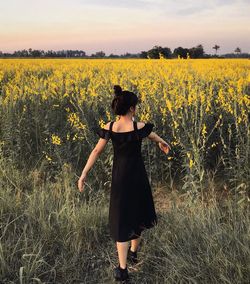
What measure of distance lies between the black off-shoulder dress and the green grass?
27cm

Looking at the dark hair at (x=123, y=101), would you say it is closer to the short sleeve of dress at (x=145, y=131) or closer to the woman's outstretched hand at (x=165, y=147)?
the short sleeve of dress at (x=145, y=131)

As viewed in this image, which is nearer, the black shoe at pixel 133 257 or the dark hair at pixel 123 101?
the dark hair at pixel 123 101

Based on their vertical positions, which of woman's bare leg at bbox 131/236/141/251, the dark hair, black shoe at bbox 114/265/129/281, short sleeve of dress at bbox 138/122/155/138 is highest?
the dark hair

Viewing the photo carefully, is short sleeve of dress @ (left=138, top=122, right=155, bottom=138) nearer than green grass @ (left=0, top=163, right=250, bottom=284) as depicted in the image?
No

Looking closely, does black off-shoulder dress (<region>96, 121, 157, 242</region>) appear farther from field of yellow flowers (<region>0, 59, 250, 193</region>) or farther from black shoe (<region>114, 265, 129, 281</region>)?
field of yellow flowers (<region>0, 59, 250, 193</region>)

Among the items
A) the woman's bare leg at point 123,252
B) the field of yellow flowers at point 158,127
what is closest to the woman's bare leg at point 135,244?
the woman's bare leg at point 123,252

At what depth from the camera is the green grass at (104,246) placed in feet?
8.99

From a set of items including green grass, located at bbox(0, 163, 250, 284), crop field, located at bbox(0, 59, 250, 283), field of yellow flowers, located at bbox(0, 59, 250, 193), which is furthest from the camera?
field of yellow flowers, located at bbox(0, 59, 250, 193)

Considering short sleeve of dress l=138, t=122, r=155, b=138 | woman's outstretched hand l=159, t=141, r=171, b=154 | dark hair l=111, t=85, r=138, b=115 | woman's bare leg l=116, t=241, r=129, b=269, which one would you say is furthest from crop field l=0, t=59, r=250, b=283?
dark hair l=111, t=85, r=138, b=115

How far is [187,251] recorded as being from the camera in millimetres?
2975

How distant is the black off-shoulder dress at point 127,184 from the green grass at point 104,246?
0.27 m

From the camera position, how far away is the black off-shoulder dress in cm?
306

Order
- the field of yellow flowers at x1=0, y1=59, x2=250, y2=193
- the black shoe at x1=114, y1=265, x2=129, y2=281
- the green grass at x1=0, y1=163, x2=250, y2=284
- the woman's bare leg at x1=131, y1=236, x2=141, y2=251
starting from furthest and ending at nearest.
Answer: the field of yellow flowers at x1=0, y1=59, x2=250, y2=193 → the woman's bare leg at x1=131, y1=236, x2=141, y2=251 → the black shoe at x1=114, y1=265, x2=129, y2=281 → the green grass at x1=0, y1=163, x2=250, y2=284

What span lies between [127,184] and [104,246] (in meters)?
0.72
